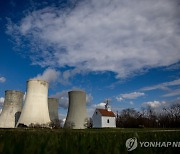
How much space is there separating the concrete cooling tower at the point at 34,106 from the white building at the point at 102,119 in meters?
22.6

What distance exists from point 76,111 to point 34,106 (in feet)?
25.5

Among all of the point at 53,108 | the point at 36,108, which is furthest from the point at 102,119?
the point at 36,108

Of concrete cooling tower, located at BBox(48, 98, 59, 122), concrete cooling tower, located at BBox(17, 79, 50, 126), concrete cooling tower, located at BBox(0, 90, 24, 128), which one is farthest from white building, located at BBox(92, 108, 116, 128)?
concrete cooling tower, located at BBox(17, 79, 50, 126)

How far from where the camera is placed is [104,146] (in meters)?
1.45

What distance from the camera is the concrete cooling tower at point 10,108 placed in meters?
37.5

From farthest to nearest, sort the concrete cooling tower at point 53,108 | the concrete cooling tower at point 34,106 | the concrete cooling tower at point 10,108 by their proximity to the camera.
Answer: the concrete cooling tower at point 53,108 → the concrete cooling tower at point 10,108 → the concrete cooling tower at point 34,106

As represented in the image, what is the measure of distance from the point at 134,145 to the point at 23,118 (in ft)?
108

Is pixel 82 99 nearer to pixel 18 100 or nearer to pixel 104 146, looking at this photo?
pixel 18 100

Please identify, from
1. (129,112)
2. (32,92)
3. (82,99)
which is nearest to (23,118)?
(32,92)

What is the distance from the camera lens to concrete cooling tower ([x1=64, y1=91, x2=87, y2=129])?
3756 centimetres

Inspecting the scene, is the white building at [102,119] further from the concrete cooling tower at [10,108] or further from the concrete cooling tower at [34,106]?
the concrete cooling tower at [34,106]

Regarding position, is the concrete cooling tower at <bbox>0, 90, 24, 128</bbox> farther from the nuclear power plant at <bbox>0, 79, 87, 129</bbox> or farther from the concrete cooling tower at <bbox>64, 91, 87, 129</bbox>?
the concrete cooling tower at <bbox>64, 91, 87, 129</bbox>

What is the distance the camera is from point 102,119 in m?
54.3

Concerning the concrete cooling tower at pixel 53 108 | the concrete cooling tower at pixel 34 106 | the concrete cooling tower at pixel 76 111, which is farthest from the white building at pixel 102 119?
the concrete cooling tower at pixel 34 106
